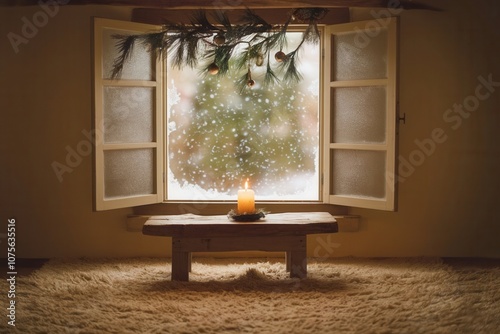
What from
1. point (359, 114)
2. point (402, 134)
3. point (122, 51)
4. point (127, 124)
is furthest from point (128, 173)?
point (402, 134)

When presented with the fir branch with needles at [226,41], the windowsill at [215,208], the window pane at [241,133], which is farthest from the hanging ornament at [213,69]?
the windowsill at [215,208]

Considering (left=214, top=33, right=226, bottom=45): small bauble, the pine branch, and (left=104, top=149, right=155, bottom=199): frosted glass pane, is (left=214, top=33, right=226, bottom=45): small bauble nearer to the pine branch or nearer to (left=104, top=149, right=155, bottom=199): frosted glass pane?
the pine branch

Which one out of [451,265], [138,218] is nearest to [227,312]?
[138,218]

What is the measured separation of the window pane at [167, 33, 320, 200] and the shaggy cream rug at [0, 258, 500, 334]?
0.61m

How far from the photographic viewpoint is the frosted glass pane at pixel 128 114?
178 inches

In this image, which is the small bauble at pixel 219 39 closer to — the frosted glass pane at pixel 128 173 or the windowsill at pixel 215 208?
the frosted glass pane at pixel 128 173

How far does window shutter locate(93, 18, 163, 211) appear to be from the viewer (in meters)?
4.46

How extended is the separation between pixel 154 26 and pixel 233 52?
54 cm

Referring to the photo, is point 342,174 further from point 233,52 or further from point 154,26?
point 154,26

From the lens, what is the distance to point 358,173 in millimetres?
4629

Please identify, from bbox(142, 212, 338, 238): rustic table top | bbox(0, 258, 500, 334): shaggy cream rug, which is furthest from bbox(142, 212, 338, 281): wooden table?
bbox(0, 258, 500, 334): shaggy cream rug

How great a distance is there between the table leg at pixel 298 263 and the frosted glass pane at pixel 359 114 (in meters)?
0.97

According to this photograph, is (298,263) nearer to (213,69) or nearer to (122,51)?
(213,69)

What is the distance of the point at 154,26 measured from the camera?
4.64m
